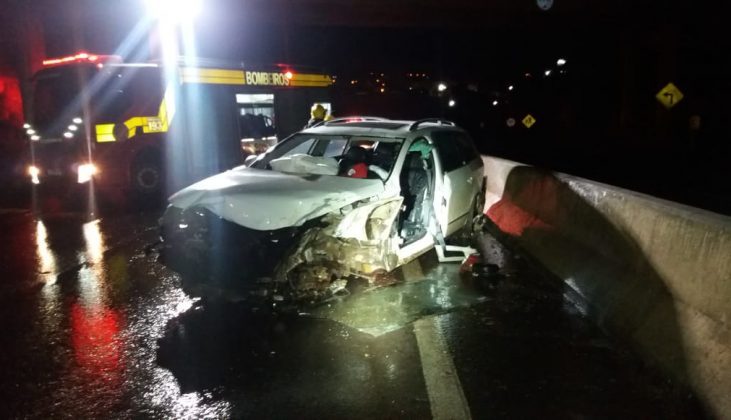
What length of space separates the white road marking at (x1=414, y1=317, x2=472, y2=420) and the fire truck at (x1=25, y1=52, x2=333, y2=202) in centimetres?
829

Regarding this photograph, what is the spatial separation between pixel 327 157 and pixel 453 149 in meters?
1.88

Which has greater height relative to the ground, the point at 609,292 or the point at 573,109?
the point at 573,109

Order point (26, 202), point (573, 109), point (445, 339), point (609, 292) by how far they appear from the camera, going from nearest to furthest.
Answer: point (445, 339) < point (609, 292) < point (26, 202) < point (573, 109)

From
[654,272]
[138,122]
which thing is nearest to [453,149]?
[654,272]

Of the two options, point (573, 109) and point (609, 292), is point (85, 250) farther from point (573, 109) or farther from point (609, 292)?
point (573, 109)

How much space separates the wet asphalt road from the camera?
10.8 ft

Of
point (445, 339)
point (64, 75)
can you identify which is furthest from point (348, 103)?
point (445, 339)

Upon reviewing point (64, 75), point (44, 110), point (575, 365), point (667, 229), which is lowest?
point (575, 365)

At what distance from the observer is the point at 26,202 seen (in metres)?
11.5

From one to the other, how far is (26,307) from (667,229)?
220 inches

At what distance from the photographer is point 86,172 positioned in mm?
10164

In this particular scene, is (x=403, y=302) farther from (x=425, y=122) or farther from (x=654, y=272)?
(x=425, y=122)

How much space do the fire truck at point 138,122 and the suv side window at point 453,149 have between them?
6.76 m

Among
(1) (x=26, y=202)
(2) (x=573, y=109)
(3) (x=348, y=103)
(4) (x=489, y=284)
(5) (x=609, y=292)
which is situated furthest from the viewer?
(2) (x=573, y=109)
